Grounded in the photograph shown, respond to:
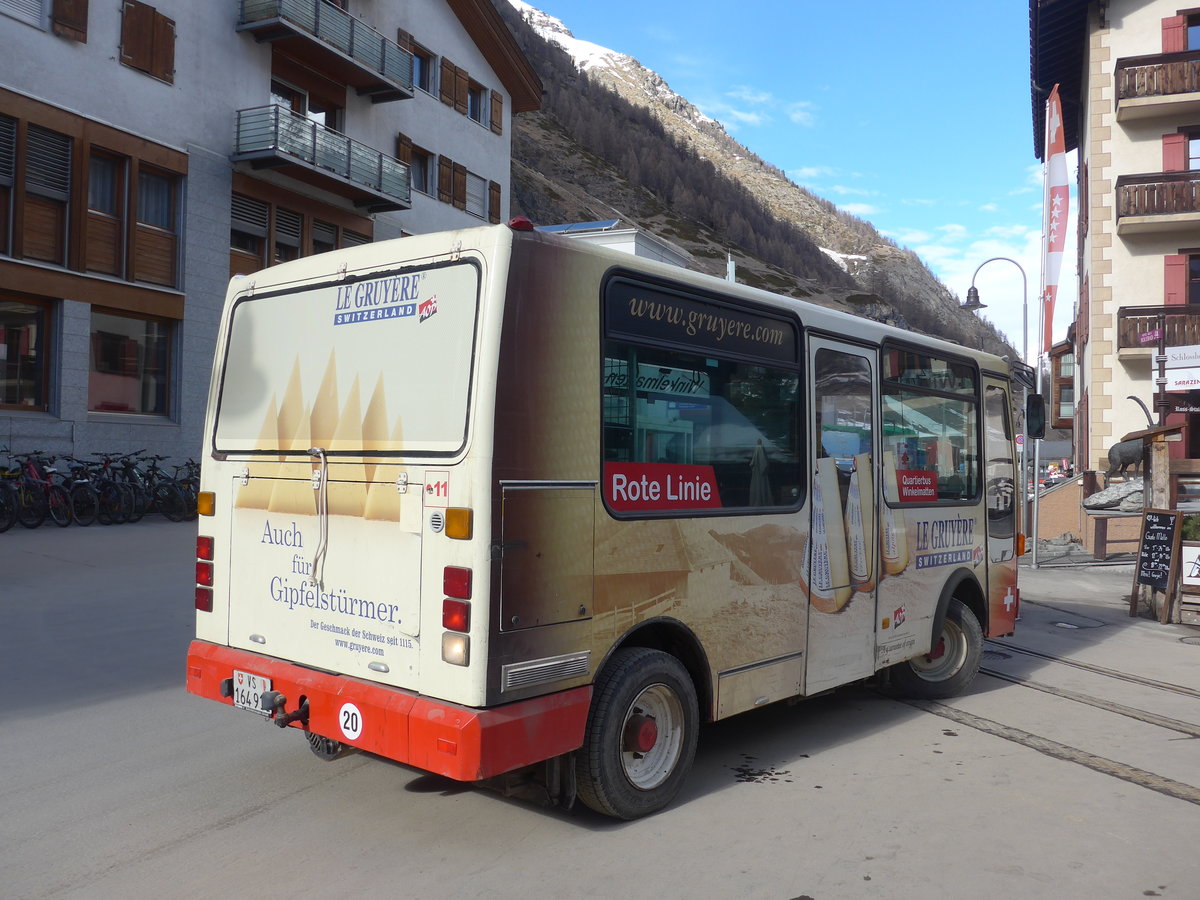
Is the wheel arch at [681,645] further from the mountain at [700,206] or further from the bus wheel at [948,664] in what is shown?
the mountain at [700,206]

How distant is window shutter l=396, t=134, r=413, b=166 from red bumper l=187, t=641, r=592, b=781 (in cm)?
2517

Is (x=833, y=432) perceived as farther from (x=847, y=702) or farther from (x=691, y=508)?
(x=847, y=702)

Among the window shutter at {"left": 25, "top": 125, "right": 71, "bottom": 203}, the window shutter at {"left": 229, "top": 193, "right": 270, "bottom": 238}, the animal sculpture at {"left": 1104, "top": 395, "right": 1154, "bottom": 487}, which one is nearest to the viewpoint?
the animal sculpture at {"left": 1104, "top": 395, "right": 1154, "bottom": 487}

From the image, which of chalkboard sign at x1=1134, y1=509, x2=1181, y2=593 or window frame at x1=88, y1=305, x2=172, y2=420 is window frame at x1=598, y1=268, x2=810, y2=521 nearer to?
chalkboard sign at x1=1134, y1=509, x2=1181, y2=593

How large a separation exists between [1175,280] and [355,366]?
1106 inches

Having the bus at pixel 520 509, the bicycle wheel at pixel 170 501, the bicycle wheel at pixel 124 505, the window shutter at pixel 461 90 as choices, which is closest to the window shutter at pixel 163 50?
the bicycle wheel at pixel 170 501

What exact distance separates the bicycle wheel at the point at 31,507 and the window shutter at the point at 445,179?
1713 centimetres

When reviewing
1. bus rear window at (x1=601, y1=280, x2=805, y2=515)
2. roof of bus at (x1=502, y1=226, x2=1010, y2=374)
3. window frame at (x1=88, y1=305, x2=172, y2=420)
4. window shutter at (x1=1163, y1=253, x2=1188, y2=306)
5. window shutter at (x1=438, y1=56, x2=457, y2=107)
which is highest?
window shutter at (x1=438, y1=56, x2=457, y2=107)

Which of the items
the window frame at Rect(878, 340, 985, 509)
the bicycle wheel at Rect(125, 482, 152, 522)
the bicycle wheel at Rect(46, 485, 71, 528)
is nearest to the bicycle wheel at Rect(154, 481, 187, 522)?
the bicycle wheel at Rect(125, 482, 152, 522)

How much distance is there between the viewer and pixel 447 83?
3025cm

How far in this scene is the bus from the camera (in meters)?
4.15

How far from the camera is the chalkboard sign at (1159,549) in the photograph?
1224 cm

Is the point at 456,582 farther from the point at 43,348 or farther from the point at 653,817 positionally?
the point at 43,348

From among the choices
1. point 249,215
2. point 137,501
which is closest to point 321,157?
point 249,215
